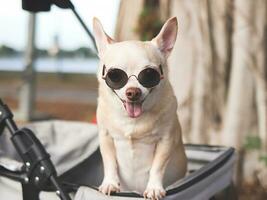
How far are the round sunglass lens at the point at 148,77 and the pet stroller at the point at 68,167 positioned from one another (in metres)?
0.22

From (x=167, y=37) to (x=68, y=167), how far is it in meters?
0.66

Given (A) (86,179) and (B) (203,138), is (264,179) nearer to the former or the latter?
(B) (203,138)

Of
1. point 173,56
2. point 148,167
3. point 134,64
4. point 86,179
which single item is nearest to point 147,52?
point 134,64

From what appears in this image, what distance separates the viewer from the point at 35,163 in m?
1.17

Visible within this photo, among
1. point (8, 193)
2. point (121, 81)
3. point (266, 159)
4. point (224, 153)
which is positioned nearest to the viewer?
point (121, 81)

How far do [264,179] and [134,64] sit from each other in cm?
165

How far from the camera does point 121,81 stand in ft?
3.49

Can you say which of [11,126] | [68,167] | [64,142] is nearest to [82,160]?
[68,167]

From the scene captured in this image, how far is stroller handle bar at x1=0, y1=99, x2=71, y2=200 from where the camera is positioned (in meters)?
1.14

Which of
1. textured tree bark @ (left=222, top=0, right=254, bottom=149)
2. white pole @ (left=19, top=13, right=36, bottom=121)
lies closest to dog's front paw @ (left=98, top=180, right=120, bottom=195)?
textured tree bark @ (left=222, top=0, right=254, bottom=149)

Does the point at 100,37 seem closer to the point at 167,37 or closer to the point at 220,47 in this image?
the point at 167,37

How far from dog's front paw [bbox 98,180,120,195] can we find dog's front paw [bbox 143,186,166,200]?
6 cm

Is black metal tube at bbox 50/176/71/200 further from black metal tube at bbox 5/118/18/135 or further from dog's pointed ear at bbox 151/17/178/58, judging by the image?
dog's pointed ear at bbox 151/17/178/58

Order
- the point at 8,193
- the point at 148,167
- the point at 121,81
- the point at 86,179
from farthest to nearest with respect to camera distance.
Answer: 1. the point at 86,179
2. the point at 8,193
3. the point at 148,167
4. the point at 121,81
